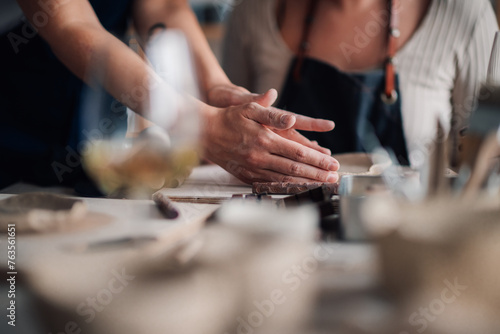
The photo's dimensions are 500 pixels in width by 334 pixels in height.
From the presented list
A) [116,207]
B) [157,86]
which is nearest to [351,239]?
[116,207]

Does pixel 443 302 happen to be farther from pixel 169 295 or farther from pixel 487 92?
pixel 487 92

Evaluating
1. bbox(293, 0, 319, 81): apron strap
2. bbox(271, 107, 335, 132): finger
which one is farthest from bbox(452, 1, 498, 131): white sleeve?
bbox(271, 107, 335, 132): finger

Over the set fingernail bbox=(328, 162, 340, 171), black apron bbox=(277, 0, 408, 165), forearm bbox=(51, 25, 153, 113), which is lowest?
black apron bbox=(277, 0, 408, 165)

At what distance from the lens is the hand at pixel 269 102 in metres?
0.42

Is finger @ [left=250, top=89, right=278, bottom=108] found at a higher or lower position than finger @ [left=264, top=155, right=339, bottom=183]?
higher

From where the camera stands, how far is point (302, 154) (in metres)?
0.39

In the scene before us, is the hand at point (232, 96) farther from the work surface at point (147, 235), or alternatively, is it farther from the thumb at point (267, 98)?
the work surface at point (147, 235)

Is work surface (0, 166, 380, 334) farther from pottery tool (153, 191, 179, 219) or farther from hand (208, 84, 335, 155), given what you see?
hand (208, 84, 335, 155)

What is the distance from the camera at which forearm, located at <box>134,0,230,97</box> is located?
519 mm

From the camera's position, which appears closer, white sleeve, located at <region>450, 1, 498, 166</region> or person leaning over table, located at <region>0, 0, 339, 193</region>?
Result: person leaning over table, located at <region>0, 0, 339, 193</region>

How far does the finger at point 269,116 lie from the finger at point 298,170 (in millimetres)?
30

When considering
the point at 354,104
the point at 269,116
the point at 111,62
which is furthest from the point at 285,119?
the point at 354,104

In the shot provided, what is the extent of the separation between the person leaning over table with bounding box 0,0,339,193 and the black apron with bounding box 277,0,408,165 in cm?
27

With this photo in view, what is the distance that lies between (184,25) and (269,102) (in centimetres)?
16
